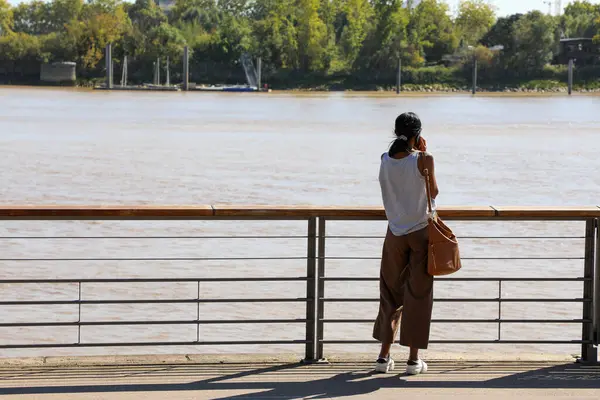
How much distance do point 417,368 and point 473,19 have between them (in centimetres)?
14759

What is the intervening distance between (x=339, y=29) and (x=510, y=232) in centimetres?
14235

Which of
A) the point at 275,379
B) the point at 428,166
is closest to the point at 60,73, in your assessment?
the point at 275,379

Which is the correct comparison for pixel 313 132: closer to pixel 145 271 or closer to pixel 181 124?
Result: pixel 181 124

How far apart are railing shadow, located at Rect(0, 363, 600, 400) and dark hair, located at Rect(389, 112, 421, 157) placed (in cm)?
107

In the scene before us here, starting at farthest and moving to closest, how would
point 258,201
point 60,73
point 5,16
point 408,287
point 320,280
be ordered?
point 5,16 → point 60,73 → point 258,201 → point 320,280 → point 408,287

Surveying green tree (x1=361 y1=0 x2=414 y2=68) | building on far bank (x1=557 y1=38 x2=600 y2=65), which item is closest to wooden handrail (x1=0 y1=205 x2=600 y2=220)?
green tree (x1=361 y1=0 x2=414 y2=68)

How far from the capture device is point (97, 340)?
9.70 m

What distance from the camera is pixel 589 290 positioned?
5906 mm

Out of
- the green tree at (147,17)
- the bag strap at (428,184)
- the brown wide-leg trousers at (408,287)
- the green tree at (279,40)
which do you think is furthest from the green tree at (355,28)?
the bag strap at (428,184)

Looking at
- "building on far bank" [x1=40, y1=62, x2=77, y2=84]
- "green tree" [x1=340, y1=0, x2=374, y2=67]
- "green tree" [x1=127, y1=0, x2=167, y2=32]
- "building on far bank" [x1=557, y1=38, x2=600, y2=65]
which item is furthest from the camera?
"green tree" [x1=127, y1=0, x2=167, y2=32]

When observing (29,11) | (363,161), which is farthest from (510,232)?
(29,11)

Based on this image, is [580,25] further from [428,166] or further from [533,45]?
[428,166]

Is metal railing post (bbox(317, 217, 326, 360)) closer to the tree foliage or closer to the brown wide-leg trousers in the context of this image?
the brown wide-leg trousers

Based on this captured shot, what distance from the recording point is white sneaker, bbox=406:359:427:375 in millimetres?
5605
